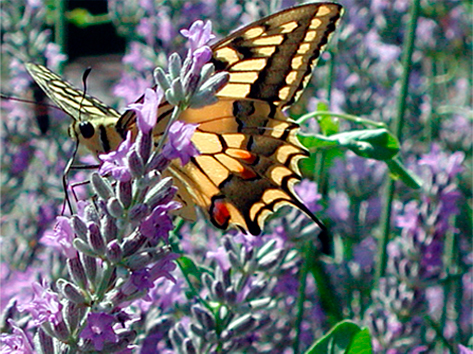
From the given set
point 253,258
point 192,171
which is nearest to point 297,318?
point 253,258

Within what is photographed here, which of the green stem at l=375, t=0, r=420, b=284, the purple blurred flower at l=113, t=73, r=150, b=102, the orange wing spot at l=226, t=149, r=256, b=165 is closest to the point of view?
the orange wing spot at l=226, t=149, r=256, b=165

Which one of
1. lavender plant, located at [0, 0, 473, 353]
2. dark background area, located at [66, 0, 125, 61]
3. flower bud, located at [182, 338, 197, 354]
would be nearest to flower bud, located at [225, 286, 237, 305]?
lavender plant, located at [0, 0, 473, 353]

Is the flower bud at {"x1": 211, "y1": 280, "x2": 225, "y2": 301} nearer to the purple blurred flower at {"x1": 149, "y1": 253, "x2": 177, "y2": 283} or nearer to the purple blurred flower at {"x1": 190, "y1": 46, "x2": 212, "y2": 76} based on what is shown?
the purple blurred flower at {"x1": 149, "y1": 253, "x2": 177, "y2": 283}

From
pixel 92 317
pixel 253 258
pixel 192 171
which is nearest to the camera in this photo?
pixel 92 317

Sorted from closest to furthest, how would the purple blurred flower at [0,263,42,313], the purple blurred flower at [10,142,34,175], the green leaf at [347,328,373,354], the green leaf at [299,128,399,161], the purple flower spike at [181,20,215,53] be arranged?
the purple flower spike at [181,20,215,53] < the green leaf at [347,328,373,354] < the green leaf at [299,128,399,161] < the purple blurred flower at [0,263,42,313] < the purple blurred flower at [10,142,34,175]

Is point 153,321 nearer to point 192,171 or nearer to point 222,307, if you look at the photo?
point 222,307

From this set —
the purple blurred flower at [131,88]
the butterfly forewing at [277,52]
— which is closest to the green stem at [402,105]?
the butterfly forewing at [277,52]

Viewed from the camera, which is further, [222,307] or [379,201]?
[379,201]

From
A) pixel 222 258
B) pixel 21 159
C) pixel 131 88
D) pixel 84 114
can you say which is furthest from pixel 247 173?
pixel 21 159
